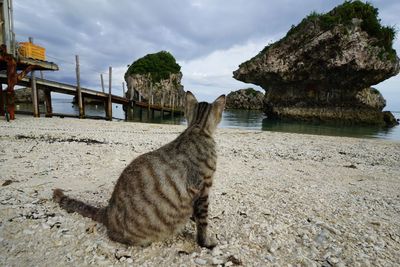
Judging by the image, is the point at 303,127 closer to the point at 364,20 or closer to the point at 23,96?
the point at 364,20

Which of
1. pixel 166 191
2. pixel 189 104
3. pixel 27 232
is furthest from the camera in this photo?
pixel 189 104

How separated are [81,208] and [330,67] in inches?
1666

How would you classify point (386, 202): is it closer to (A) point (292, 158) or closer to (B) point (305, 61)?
(A) point (292, 158)

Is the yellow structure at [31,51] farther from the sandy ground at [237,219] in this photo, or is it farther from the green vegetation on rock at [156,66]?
the green vegetation on rock at [156,66]

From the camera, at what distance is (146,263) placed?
9.42 ft

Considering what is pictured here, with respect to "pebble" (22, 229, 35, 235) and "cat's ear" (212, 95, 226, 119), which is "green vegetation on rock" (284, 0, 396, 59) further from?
"pebble" (22, 229, 35, 235)

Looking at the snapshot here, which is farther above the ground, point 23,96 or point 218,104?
point 23,96

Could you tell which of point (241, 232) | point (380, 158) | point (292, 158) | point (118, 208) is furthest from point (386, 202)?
point (380, 158)

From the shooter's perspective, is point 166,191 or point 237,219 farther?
point 237,219

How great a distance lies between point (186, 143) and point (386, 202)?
493 centimetres

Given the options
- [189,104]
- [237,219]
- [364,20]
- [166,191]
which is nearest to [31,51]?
[189,104]

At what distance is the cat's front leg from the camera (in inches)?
123

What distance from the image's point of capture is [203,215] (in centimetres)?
320

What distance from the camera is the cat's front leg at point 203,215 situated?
314 cm
